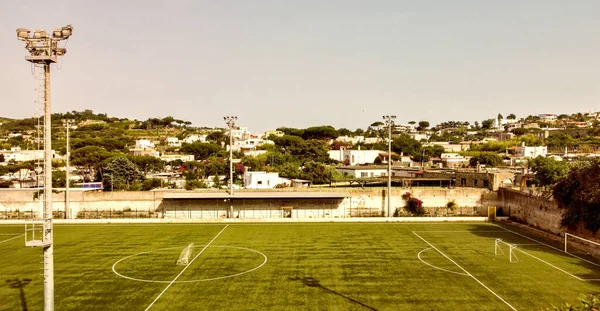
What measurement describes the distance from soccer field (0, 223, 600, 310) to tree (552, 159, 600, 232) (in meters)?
3.08

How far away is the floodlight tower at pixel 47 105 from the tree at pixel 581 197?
31.0 meters

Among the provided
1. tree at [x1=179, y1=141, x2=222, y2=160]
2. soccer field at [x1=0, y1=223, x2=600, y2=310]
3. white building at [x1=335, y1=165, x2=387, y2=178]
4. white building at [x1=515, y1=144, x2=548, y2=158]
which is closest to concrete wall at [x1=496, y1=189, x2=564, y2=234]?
soccer field at [x1=0, y1=223, x2=600, y2=310]

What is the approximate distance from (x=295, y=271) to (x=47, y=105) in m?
15.0

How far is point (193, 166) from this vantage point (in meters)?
101

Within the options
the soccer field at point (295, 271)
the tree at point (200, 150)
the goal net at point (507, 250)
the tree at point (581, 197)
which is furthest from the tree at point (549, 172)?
the tree at point (200, 150)

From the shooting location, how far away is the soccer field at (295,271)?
19.7 metres

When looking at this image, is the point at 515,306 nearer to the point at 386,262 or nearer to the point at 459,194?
the point at 386,262

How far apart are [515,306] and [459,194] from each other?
1137 inches

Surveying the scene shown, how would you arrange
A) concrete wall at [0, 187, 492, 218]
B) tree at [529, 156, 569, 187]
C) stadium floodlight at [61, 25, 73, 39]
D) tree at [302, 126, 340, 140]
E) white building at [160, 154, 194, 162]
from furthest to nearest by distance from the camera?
1. tree at [302, 126, 340, 140]
2. white building at [160, 154, 194, 162]
3. tree at [529, 156, 569, 187]
4. concrete wall at [0, 187, 492, 218]
5. stadium floodlight at [61, 25, 73, 39]

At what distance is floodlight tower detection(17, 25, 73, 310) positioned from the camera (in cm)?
1409

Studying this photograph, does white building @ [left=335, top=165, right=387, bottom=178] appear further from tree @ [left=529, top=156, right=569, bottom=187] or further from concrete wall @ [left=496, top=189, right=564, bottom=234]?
concrete wall @ [left=496, top=189, right=564, bottom=234]

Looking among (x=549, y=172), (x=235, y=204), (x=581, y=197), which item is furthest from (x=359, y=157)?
(x=581, y=197)

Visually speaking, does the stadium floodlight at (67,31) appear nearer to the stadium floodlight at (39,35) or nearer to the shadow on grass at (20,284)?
the stadium floodlight at (39,35)

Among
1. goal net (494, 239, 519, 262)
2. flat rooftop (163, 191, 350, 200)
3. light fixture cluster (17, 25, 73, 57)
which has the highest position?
light fixture cluster (17, 25, 73, 57)
